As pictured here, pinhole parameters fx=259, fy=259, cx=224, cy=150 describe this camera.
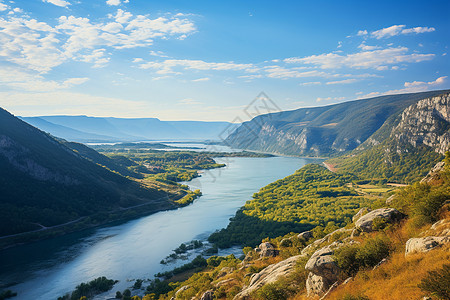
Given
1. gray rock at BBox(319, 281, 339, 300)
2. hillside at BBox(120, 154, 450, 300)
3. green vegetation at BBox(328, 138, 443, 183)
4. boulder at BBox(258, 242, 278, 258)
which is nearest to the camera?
hillside at BBox(120, 154, 450, 300)

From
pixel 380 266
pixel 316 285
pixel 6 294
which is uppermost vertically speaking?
pixel 380 266

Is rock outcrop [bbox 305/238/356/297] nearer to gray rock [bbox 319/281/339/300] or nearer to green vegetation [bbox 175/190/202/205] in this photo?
gray rock [bbox 319/281/339/300]

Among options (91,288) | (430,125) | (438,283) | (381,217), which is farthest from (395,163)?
(438,283)

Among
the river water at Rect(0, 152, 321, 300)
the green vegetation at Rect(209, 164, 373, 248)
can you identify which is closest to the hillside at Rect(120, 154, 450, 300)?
the river water at Rect(0, 152, 321, 300)

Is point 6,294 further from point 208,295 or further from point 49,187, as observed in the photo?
point 49,187

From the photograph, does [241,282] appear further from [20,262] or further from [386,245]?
[20,262]
